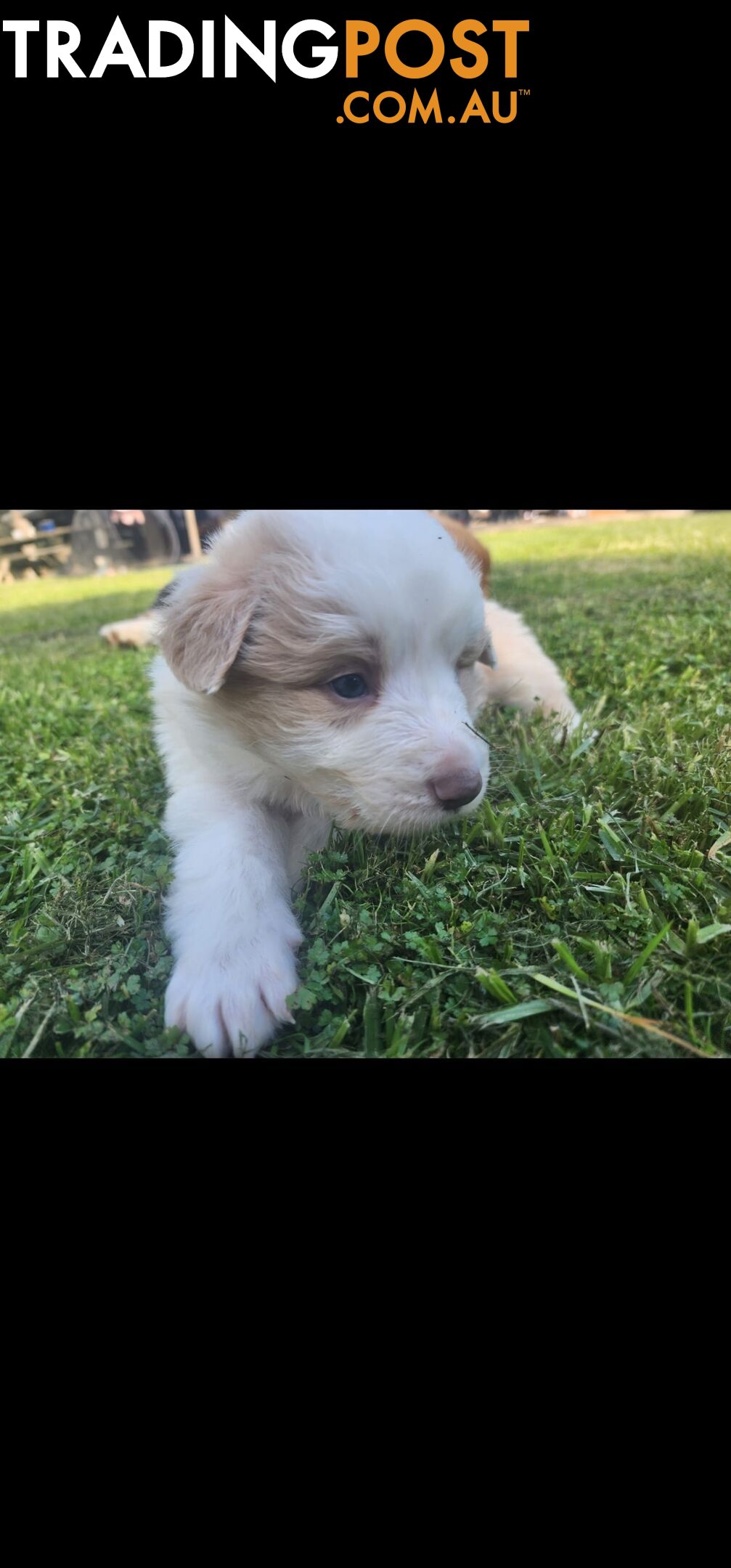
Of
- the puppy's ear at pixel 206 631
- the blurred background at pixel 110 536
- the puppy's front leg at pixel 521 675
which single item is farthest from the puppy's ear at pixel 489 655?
the puppy's ear at pixel 206 631

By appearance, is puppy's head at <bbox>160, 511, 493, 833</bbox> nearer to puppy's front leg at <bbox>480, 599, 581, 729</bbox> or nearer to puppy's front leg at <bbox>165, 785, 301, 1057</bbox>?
puppy's front leg at <bbox>165, 785, 301, 1057</bbox>

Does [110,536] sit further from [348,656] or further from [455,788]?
[455,788]

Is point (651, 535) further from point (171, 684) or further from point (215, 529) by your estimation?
point (171, 684)

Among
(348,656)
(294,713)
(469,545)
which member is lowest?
(294,713)

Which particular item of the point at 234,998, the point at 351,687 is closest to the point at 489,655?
the point at 351,687

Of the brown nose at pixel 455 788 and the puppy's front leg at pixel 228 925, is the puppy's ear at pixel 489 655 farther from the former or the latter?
the puppy's front leg at pixel 228 925

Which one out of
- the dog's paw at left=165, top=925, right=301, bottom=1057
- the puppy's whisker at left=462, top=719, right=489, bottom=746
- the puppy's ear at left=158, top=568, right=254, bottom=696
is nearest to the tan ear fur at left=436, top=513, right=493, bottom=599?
the puppy's whisker at left=462, top=719, right=489, bottom=746
